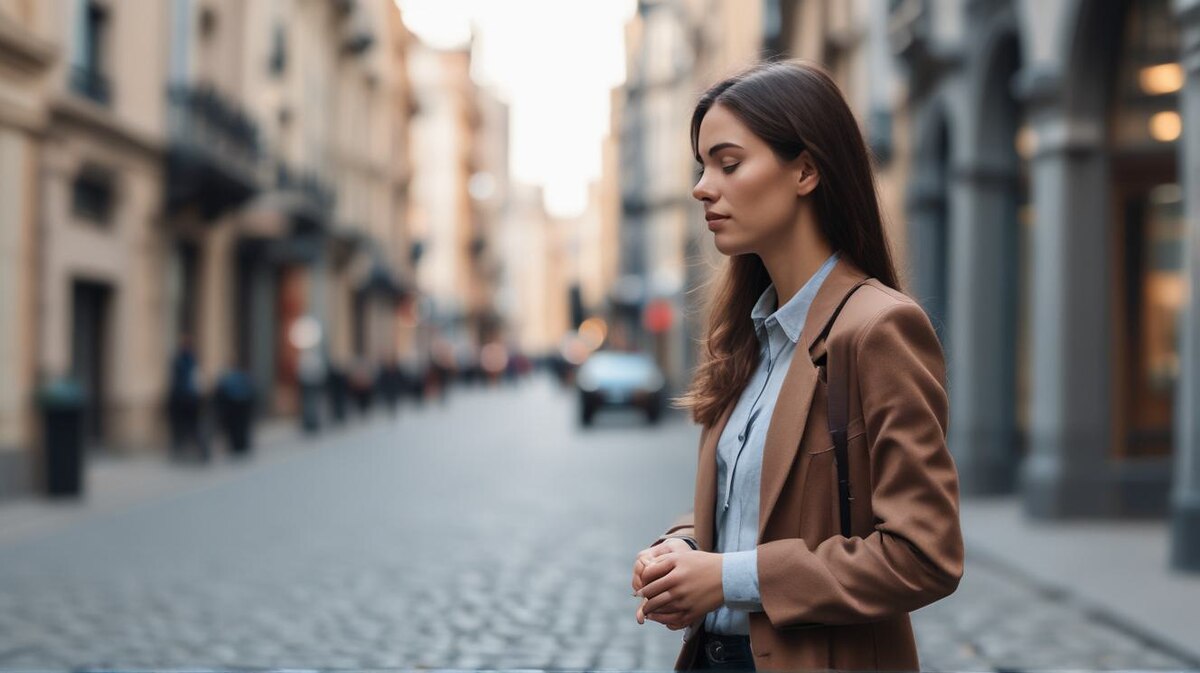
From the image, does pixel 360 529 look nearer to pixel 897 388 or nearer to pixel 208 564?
pixel 208 564

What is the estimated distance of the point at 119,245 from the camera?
2039 cm

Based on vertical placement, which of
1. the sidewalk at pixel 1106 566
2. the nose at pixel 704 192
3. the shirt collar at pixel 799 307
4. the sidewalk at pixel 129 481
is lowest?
the sidewalk at pixel 1106 566

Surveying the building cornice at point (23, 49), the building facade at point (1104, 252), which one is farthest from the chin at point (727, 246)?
the building cornice at point (23, 49)

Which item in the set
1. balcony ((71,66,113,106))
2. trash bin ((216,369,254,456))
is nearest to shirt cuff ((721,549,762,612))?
balcony ((71,66,113,106))

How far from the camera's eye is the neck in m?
Result: 2.13

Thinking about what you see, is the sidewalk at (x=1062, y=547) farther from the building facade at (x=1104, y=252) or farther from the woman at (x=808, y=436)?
the woman at (x=808, y=436)

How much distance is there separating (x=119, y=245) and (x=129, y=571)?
1200 centimetres

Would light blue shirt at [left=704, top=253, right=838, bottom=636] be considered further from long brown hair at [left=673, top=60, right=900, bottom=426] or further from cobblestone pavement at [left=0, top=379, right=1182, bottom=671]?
cobblestone pavement at [left=0, top=379, right=1182, bottom=671]

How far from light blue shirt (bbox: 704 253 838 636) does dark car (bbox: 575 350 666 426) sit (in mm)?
27906

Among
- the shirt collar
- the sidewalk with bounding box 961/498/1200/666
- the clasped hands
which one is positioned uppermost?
the shirt collar

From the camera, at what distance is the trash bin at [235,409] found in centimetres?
2033

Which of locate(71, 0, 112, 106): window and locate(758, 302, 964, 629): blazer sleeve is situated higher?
locate(71, 0, 112, 106): window

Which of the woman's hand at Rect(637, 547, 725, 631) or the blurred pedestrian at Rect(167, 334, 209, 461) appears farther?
the blurred pedestrian at Rect(167, 334, 209, 461)

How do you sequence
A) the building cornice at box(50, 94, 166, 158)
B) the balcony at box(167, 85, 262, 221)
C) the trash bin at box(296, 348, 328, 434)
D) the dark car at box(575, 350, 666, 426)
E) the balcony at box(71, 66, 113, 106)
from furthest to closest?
1. the dark car at box(575, 350, 666, 426)
2. the trash bin at box(296, 348, 328, 434)
3. the balcony at box(167, 85, 262, 221)
4. the balcony at box(71, 66, 113, 106)
5. the building cornice at box(50, 94, 166, 158)
